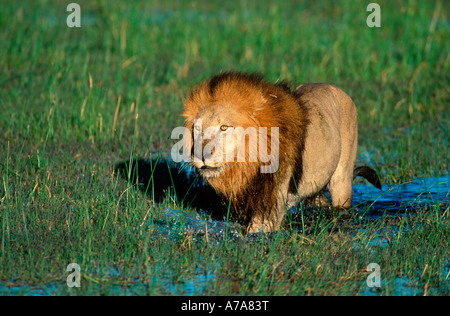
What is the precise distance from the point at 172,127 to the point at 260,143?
335cm

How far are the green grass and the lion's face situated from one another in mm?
542

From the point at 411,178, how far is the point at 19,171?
3668 millimetres

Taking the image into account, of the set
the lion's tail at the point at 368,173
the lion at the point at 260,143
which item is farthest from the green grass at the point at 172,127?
the lion's tail at the point at 368,173

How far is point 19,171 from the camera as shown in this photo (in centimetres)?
556

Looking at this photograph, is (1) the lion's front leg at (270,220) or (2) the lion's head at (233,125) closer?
(2) the lion's head at (233,125)

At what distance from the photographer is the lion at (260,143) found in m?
4.13

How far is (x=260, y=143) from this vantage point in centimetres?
422

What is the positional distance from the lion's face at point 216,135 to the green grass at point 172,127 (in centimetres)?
54

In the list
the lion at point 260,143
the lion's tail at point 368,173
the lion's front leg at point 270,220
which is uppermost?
the lion at point 260,143

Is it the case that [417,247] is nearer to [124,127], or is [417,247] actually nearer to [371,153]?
[371,153]

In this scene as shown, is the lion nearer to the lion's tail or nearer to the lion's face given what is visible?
the lion's face

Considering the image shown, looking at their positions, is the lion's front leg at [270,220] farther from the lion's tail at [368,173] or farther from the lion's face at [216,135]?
the lion's tail at [368,173]

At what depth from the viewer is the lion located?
413 cm
